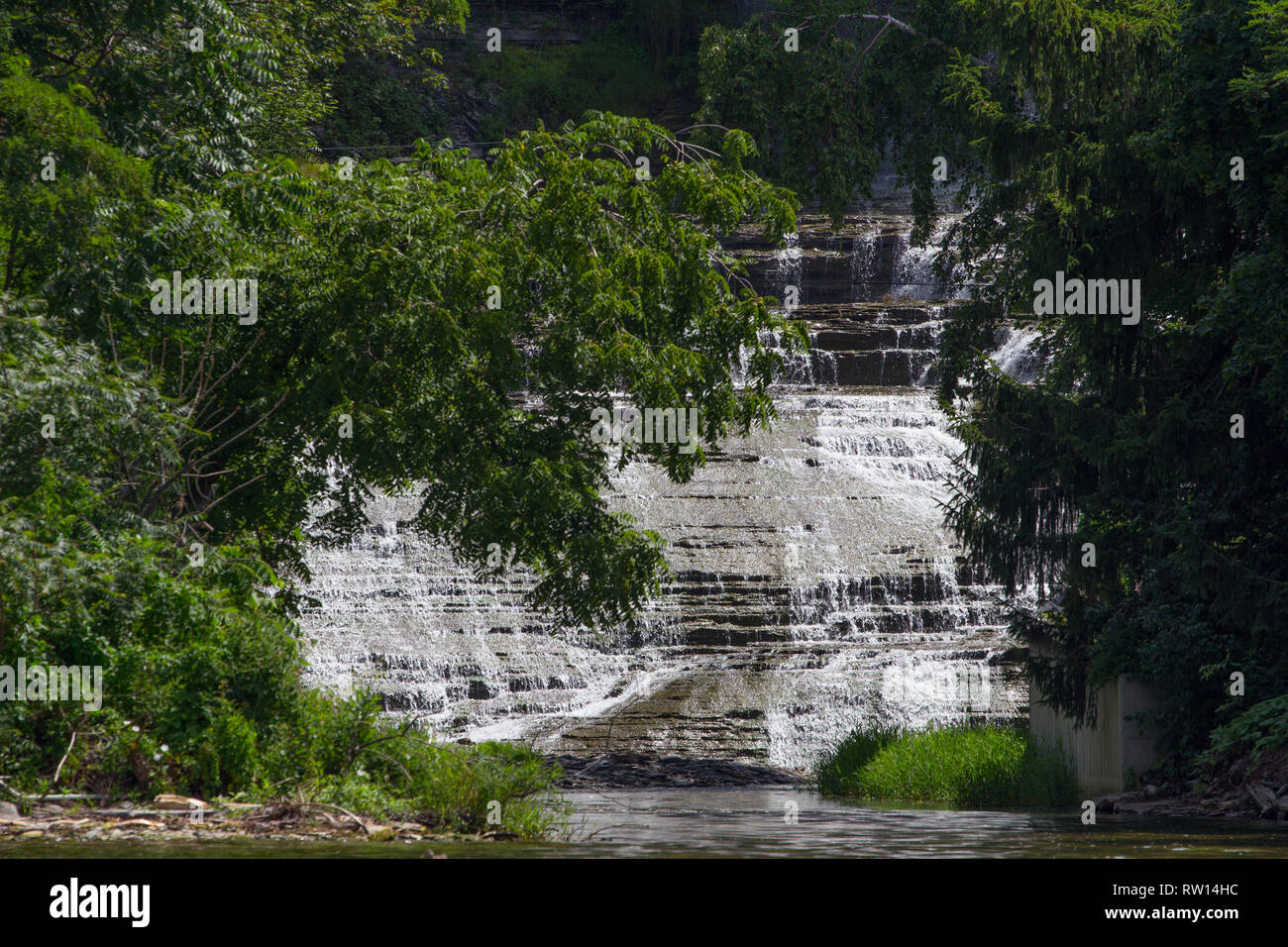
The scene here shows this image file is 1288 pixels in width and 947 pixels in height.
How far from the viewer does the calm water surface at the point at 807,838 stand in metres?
7.77

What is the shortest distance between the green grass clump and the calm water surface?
1.16 metres

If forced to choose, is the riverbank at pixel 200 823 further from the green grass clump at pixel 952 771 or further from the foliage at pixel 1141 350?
the foliage at pixel 1141 350

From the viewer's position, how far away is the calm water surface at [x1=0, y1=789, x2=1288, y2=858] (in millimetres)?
7770

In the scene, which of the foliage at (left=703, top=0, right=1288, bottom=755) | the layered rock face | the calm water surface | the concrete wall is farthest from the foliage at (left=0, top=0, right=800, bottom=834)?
the concrete wall

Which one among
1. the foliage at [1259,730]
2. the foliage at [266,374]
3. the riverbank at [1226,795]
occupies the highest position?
the foliage at [266,374]

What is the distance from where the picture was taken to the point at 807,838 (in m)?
9.98

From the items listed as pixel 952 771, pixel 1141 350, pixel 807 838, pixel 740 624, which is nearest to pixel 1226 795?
pixel 952 771

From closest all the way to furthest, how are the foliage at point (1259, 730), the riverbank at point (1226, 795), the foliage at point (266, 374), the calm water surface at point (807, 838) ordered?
1. the calm water surface at point (807, 838)
2. the foliage at point (266, 374)
3. the riverbank at point (1226, 795)
4. the foliage at point (1259, 730)

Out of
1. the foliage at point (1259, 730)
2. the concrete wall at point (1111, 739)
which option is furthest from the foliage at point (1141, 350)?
the foliage at point (1259, 730)

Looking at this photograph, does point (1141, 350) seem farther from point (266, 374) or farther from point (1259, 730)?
point (266, 374)

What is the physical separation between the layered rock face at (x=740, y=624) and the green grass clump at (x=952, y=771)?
2.00 metres

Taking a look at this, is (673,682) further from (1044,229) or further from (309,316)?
(309,316)
